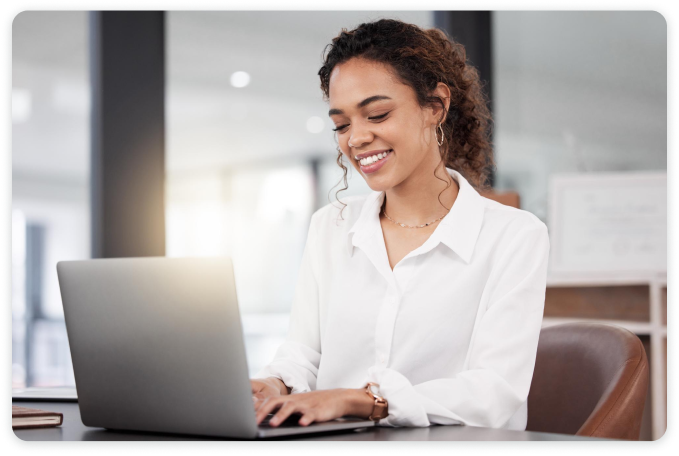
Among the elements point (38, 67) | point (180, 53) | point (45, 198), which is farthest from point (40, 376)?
point (180, 53)

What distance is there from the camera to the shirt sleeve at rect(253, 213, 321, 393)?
1361 millimetres

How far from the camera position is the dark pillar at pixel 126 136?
8.36 ft

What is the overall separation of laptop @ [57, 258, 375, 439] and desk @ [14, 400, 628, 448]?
1 cm

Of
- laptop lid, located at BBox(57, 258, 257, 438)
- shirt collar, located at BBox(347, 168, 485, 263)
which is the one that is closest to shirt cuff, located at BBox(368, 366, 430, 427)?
laptop lid, located at BBox(57, 258, 257, 438)

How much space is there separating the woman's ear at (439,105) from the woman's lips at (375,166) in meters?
0.15

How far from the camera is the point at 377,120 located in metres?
1.34

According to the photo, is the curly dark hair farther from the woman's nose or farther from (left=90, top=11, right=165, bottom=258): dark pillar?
(left=90, top=11, right=165, bottom=258): dark pillar

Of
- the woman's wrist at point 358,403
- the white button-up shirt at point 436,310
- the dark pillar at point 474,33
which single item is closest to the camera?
the woman's wrist at point 358,403

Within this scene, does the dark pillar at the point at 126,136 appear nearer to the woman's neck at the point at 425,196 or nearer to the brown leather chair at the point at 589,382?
the woman's neck at the point at 425,196

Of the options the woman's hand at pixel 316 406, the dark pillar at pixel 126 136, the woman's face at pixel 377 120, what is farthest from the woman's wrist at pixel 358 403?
the dark pillar at pixel 126 136

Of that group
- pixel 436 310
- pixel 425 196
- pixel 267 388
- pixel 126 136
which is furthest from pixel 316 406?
pixel 126 136

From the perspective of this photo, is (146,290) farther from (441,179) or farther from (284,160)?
(284,160)

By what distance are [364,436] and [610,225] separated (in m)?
2.25

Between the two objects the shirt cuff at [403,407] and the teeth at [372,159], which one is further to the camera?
the teeth at [372,159]
